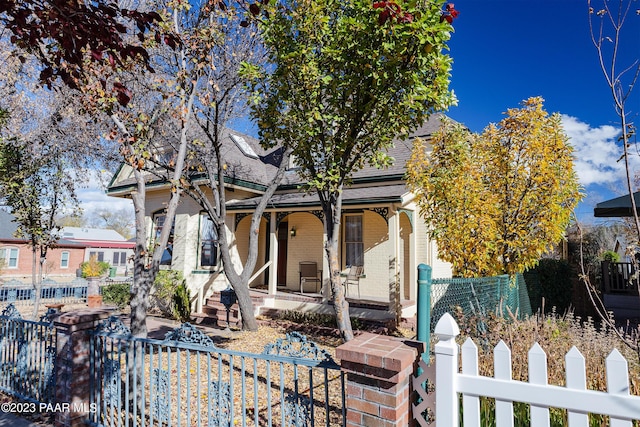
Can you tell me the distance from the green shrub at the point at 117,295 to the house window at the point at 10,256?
22971 millimetres

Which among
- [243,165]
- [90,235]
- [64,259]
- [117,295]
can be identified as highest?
[243,165]

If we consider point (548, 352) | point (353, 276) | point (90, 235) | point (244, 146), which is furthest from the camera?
point (90, 235)

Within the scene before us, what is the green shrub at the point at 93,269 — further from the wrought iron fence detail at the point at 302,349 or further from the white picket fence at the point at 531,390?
the white picket fence at the point at 531,390

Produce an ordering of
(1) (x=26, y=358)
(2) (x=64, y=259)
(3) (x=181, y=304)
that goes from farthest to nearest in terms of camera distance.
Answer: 1. (2) (x=64, y=259)
2. (3) (x=181, y=304)
3. (1) (x=26, y=358)

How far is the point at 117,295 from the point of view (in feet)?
49.2

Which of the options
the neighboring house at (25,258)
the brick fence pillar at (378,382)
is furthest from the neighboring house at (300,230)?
the neighboring house at (25,258)

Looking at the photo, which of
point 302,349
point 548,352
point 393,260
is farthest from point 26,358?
point 393,260

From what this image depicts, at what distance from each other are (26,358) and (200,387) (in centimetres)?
270

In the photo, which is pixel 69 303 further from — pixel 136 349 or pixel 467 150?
pixel 467 150

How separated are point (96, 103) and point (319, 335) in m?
6.93

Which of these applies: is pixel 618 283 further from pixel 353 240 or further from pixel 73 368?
pixel 73 368

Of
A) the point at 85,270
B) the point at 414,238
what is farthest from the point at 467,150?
the point at 85,270

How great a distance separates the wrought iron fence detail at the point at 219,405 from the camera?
11.4 feet

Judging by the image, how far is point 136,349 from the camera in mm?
4027
